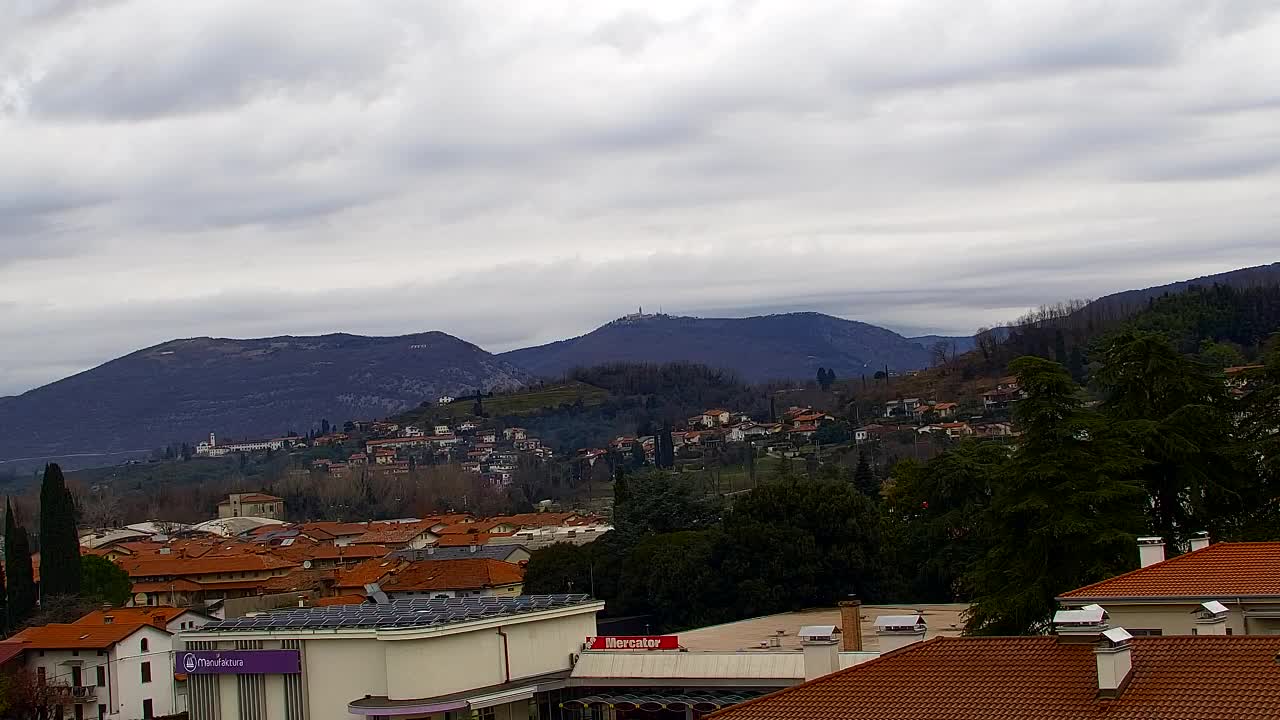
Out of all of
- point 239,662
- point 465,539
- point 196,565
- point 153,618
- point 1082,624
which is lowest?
point 465,539

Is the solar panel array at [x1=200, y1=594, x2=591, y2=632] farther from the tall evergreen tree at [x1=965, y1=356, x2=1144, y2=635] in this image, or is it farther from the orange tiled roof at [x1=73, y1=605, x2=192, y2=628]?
the orange tiled roof at [x1=73, y1=605, x2=192, y2=628]

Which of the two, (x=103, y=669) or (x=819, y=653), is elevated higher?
(x=819, y=653)

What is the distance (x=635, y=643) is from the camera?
3666 centimetres

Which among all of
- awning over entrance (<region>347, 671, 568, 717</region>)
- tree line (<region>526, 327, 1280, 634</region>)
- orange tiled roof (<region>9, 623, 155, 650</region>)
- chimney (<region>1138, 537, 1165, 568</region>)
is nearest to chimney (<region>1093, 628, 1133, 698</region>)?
chimney (<region>1138, 537, 1165, 568</region>)

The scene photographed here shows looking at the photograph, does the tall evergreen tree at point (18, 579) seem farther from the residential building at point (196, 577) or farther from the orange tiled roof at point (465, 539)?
the orange tiled roof at point (465, 539)

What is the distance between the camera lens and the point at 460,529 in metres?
127

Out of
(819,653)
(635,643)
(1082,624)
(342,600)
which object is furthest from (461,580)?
(1082,624)

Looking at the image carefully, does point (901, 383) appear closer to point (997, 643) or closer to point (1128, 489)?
point (1128, 489)

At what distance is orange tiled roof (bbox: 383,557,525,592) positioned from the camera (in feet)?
265

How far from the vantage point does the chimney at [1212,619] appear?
2042 cm

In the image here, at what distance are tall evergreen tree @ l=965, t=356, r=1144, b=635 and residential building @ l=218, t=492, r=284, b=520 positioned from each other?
142635 millimetres

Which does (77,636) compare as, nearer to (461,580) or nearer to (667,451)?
(461,580)

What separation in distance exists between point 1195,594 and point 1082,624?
22.2 feet

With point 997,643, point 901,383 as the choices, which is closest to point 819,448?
point 901,383
